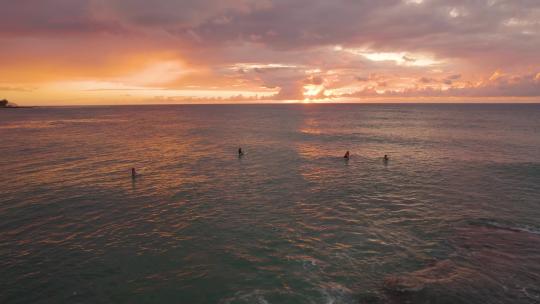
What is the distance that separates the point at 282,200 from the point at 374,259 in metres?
15.0

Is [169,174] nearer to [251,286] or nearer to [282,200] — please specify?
[282,200]

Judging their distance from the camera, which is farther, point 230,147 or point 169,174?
point 230,147

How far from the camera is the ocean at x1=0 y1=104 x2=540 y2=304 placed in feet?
66.2

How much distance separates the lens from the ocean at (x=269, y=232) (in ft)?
66.2

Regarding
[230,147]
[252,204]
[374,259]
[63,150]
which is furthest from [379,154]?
[63,150]

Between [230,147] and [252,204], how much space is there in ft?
133

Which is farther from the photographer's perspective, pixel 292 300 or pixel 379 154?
pixel 379 154

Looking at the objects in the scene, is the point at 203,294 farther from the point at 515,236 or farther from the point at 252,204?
the point at 515,236

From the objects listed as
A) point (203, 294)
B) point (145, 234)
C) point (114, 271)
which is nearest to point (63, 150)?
point (145, 234)

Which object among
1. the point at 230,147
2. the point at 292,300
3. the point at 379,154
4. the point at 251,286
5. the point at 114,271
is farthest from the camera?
Result: the point at 230,147

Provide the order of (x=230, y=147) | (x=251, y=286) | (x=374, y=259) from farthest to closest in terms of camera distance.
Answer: (x=230, y=147) → (x=374, y=259) → (x=251, y=286)

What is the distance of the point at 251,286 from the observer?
67.5 feet

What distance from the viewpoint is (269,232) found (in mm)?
28484

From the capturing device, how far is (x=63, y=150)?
224 ft
